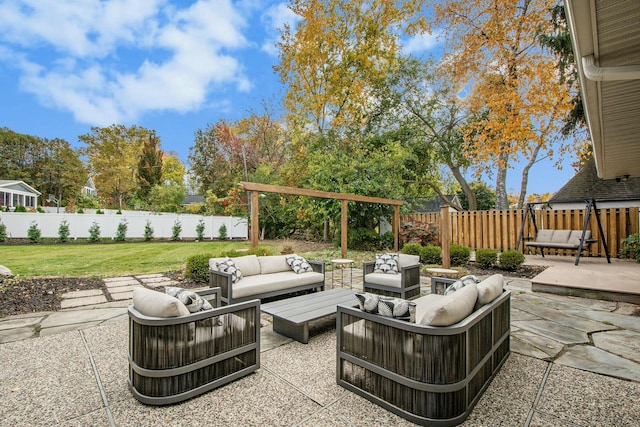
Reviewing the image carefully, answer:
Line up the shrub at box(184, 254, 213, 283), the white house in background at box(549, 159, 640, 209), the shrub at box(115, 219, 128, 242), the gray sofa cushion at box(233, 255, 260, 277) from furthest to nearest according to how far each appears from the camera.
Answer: the shrub at box(115, 219, 128, 242), the white house in background at box(549, 159, 640, 209), the shrub at box(184, 254, 213, 283), the gray sofa cushion at box(233, 255, 260, 277)

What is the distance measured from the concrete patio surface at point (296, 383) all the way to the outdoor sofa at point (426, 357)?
0.34 ft

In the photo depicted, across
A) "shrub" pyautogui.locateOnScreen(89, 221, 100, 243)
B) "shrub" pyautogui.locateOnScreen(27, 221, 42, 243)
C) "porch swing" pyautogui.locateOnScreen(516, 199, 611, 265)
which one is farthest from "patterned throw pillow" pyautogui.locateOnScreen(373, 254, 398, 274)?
"shrub" pyautogui.locateOnScreen(27, 221, 42, 243)

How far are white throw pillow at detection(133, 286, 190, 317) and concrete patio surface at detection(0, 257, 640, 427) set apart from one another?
63cm

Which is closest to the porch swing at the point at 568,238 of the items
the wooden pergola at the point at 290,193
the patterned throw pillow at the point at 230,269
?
the wooden pergola at the point at 290,193

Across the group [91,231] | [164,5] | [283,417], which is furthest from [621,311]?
[91,231]

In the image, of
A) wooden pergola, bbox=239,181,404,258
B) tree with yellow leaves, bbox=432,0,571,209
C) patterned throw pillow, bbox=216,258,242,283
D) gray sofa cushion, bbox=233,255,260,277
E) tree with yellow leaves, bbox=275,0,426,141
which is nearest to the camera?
patterned throw pillow, bbox=216,258,242,283

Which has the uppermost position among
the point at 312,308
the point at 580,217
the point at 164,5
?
the point at 164,5

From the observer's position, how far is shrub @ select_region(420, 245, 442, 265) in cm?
820

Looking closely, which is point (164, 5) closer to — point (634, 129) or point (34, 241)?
point (34, 241)

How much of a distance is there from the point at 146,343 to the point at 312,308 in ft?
5.74

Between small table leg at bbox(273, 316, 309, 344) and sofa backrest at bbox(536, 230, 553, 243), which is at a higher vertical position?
sofa backrest at bbox(536, 230, 553, 243)

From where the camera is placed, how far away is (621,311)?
4.12m

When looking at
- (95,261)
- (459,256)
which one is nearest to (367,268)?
(459,256)

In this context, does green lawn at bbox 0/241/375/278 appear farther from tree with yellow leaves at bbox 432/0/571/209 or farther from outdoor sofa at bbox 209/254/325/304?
tree with yellow leaves at bbox 432/0/571/209
